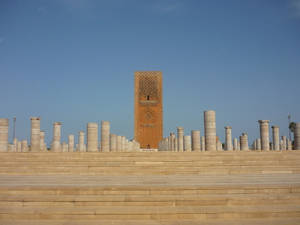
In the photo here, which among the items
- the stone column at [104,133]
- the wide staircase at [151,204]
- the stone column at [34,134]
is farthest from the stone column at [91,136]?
the wide staircase at [151,204]

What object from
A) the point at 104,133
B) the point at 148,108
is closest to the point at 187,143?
the point at 104,133

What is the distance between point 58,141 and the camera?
21.6m

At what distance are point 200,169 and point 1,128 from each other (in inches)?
439

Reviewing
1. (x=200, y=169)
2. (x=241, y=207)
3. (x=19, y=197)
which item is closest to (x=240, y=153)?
(x=200, y=169)

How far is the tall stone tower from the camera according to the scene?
133ft

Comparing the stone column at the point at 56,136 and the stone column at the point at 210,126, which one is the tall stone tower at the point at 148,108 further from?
the stone column at the point at 210,126

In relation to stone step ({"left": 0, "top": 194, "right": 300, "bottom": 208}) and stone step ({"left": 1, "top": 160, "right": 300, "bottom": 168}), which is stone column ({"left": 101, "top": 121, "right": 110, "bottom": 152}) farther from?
stone step ({"left": 0, "top": 194, "right": 300, "bottom": 208})

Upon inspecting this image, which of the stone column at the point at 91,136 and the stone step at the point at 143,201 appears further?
the stone column at the point at 91,136

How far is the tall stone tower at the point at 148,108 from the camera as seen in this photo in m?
40.5

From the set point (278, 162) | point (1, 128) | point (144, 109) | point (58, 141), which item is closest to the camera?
point (278, 162)

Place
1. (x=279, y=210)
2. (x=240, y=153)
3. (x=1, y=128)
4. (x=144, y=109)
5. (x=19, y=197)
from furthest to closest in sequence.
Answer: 1. (x=144, y=109)
2. (x=1, y=128)
3. (x=240, y=153)
4. (x=19, y=197)
5. (x=279, y=210)

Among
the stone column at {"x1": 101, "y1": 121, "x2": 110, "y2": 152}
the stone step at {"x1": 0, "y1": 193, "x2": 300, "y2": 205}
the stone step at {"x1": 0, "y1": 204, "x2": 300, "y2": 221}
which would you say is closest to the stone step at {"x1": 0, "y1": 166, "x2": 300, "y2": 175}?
the stone step at {"x1": 0, "y1": 193, "x2": 300, "y2": 205}

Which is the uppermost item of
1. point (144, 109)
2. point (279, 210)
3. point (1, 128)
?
point (144, 109)

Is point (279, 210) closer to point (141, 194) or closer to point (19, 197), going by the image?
point (141, 194)
